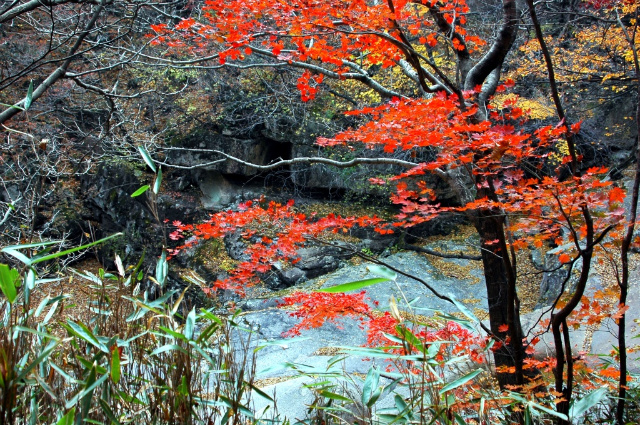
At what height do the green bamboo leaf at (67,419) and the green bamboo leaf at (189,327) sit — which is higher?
the green bamboo leaf at (189,327)

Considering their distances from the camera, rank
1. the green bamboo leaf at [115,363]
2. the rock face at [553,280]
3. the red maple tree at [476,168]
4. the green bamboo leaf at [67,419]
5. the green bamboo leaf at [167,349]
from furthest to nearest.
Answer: the rock face at [553,280] → the red maple tree at [476,168] → the green bamboo leaf at [167,349] → the green bamboo leaf at [115,363] → the green bamboo leaf at [67,419]

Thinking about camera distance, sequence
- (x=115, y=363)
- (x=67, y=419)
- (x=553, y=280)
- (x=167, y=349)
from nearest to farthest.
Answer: (x=67, y=419) < (x=115, y=363) < (x=167, y=349) < (x=553, y=280)

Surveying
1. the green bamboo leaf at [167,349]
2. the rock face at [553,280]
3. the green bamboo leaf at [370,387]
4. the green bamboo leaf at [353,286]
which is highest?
the green bamboo leaf at [353,286]

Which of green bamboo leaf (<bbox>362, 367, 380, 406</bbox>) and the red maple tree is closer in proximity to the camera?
green bamboo leaf (<bbox>362, 367, 380, 406</bbox>)

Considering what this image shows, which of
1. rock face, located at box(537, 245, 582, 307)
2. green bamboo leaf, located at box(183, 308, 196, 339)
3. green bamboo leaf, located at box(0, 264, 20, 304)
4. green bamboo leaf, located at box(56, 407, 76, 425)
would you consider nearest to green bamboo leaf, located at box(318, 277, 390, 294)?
green bamboo leaf, located at box(183, 308, 196, 339)

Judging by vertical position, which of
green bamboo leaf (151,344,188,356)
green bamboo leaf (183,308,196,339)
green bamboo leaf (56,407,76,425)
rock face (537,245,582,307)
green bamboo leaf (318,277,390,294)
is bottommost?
rock face (537,245,582,307)

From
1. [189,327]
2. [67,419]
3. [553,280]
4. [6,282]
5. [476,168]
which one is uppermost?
A: [476,168]

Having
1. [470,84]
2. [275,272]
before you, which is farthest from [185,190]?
[470,84]

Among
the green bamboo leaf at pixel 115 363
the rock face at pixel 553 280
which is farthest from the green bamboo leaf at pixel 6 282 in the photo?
the rock face at pixel 553 280

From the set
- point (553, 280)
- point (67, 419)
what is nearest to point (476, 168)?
point (67, 419)

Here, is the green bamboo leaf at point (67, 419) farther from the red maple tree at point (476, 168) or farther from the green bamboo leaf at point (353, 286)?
the red maple tree at point (476, 168)

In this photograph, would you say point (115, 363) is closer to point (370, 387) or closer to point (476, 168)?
point (370, 387)

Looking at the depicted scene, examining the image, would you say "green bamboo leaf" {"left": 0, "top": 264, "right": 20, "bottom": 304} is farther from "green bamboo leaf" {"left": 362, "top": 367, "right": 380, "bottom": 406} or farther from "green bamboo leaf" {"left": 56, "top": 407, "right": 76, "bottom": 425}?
"green bamboo leaf" {"left": 362, "top": 367, "right": 380, "bottom": 406}

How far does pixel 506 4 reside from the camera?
376 centimetres
